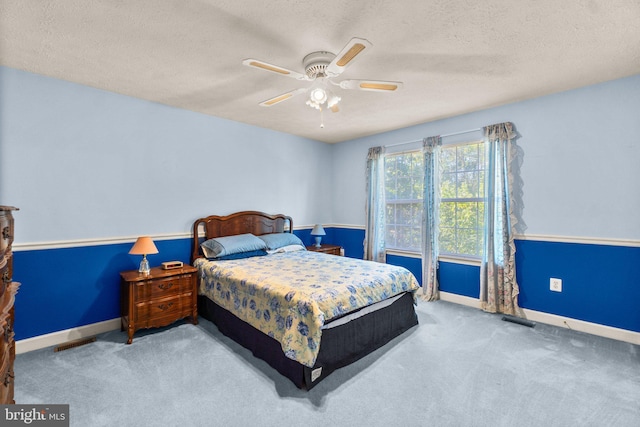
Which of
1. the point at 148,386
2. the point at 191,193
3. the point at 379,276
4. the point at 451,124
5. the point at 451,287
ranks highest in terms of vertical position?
the point at 451,124

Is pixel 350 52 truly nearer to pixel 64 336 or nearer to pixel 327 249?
pixel 327 249

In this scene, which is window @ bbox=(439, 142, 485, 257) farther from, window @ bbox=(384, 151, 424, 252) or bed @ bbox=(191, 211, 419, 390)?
bed @ bbox=(191, 211, 419, 390)

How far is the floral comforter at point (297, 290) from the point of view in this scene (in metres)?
2.06

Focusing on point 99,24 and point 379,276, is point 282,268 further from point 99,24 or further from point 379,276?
point 99,24

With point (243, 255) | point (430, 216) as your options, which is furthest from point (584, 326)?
point (243, 255)

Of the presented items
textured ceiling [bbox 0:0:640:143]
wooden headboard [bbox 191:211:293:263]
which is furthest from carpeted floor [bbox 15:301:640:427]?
textured ceiling [bbox 0:0:640:143]

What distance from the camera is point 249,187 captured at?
13.8 ft

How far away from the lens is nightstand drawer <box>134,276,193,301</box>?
8.98 feet

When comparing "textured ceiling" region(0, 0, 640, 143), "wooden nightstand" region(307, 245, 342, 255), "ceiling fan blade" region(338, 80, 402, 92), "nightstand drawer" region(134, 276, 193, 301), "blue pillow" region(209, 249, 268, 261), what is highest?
"textured ceiling" region(0, 0, 640, 143)

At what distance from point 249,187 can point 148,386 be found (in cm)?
274

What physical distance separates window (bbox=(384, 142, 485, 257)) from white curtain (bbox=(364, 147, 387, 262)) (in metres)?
0.12

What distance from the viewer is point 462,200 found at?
3844mm

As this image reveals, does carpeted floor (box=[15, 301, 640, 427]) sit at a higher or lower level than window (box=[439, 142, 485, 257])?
lower

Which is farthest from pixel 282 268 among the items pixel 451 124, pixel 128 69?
pixel 451 124
